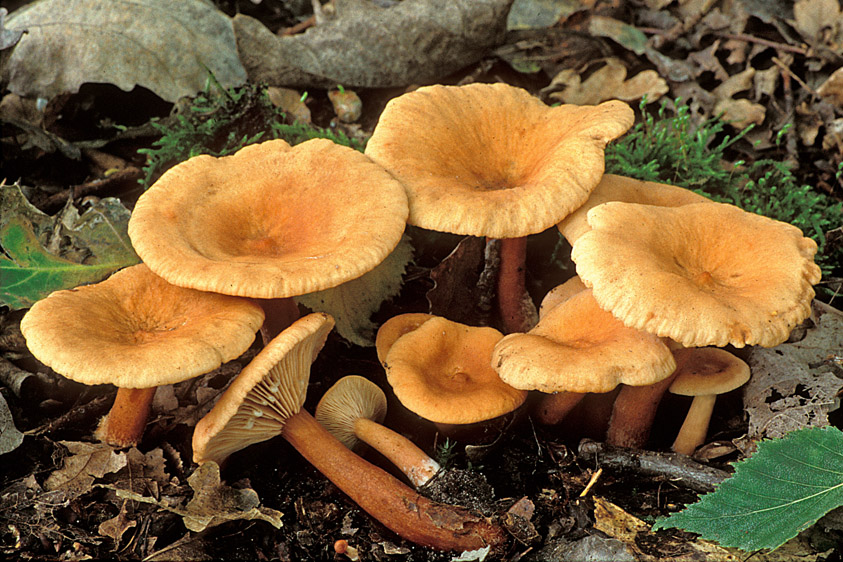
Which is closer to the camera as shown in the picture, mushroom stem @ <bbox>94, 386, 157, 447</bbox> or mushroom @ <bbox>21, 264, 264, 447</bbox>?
mushroom @ <bbox>21, 264, 264, 447</bbox>

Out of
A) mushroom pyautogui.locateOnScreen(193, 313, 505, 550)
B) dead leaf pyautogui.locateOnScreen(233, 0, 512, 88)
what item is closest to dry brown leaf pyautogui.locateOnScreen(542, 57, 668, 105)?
dead leaf pyautogui.locateOnScreen(233, 0, 512, 88)

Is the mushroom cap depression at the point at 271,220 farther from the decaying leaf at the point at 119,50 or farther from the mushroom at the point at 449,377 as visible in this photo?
the decaying leaf at the point at 119,50

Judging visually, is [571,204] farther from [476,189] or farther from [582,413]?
[582,413]

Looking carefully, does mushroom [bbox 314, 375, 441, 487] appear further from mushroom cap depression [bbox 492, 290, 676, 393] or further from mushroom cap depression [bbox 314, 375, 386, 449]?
mushroom cap depression [bbox 492, 290, 676, 393]

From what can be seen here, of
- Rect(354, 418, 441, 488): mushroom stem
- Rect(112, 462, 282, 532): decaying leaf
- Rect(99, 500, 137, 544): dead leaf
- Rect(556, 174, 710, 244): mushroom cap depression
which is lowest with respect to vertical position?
Rect(99, 500, 137, 544): dead leaf

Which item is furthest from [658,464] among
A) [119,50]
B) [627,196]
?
[119,50]

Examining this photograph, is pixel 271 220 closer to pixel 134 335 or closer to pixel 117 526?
pixel 134 335

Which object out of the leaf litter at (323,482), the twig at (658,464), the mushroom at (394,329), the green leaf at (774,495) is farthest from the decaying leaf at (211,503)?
the green leaf at (774,495)
